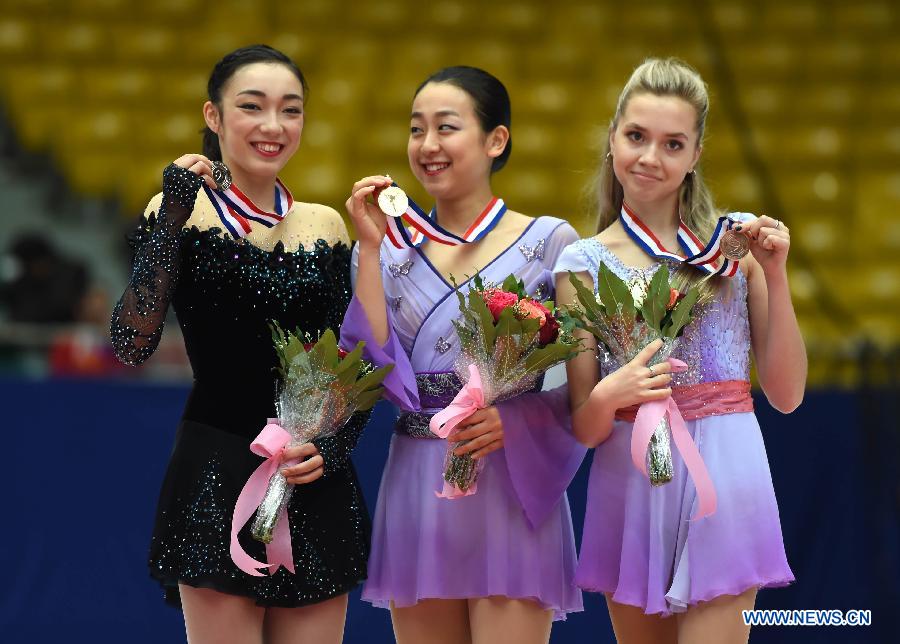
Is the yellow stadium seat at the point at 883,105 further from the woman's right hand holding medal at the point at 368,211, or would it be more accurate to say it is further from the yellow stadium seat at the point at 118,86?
the woman's right hand holding medal at the point at 368,211

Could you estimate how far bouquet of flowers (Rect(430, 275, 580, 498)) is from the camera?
102 inches

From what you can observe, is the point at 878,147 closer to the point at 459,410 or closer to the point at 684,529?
the point at 684,529

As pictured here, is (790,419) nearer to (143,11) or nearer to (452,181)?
(452,181)

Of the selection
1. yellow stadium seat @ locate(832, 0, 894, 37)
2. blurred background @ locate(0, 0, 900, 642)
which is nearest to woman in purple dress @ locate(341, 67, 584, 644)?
blurred background @ locate(0, 0, 900, 642)

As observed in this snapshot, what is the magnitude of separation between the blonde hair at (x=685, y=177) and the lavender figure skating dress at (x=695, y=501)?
132mm

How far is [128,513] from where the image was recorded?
4.30m

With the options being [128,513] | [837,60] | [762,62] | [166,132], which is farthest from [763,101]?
[128,513]

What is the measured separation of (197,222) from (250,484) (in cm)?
58

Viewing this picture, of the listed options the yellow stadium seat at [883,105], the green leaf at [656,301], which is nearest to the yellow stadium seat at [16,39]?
the yellow stadium seat at [883,105]

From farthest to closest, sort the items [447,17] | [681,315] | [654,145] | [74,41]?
1. [447,17]
2. [74,41]
3. [654,145]
4. [681,315]

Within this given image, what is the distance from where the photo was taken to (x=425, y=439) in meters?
2.86

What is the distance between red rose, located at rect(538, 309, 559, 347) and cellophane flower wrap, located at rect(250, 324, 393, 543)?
0.33 m

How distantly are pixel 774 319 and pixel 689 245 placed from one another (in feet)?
0.82

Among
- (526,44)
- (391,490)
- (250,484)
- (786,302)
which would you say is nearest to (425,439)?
(391,490)
